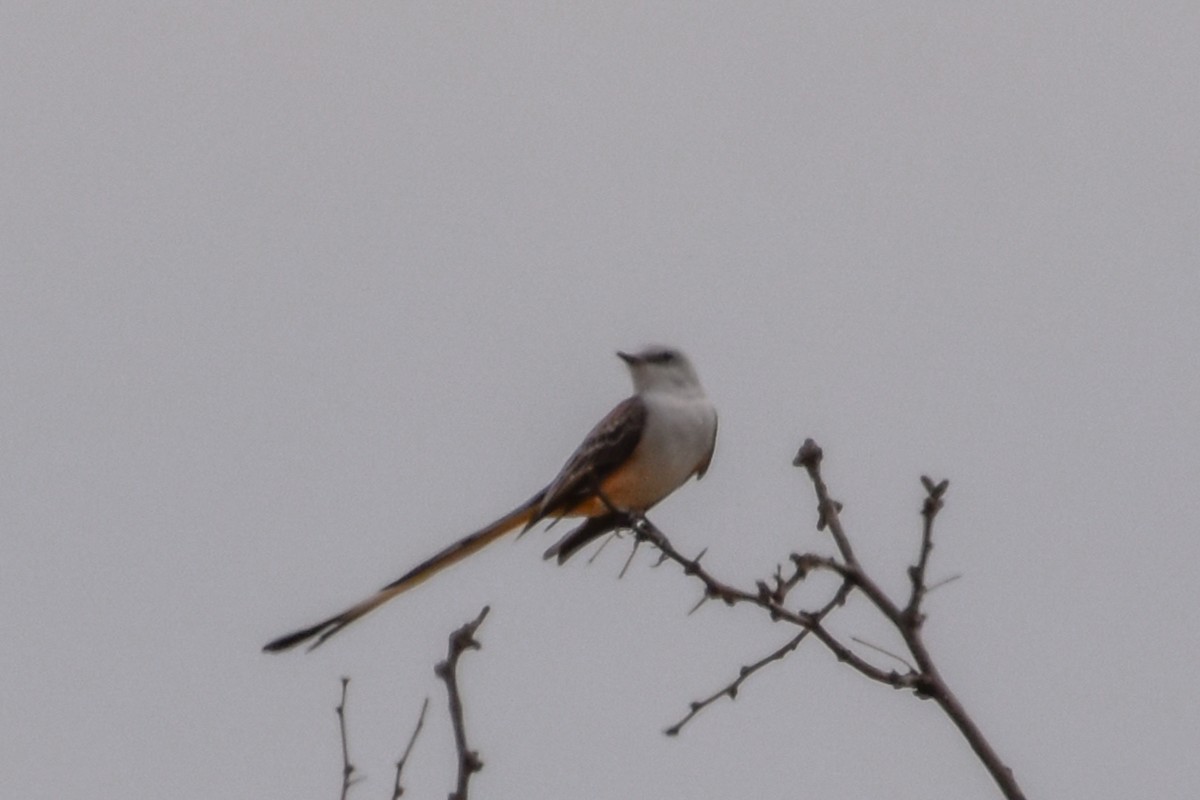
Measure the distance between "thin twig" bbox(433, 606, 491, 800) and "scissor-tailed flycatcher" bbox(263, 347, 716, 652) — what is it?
9.66 ft

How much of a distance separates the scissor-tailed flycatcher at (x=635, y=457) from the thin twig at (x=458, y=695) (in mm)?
2945

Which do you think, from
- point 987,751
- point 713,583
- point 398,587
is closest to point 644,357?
point 398,587

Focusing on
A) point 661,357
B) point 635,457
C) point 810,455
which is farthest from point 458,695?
point 661,357

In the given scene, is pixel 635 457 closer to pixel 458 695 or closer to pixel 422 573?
pixel 422 573

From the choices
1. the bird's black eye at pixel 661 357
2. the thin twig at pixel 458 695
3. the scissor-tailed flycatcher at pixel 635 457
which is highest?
the bird's black eye at pixel 661 357

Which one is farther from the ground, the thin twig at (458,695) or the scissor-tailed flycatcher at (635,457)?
the scissor-tailed flycatcher at (635,457)

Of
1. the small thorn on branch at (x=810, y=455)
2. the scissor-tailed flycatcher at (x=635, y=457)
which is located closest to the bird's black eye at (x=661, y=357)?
the scissor-tailed flycatcher at (x=635, y=457)

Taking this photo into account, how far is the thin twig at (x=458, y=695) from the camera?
11.6ft

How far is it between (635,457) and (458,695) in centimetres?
424

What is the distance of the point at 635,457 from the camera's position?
7.85 m

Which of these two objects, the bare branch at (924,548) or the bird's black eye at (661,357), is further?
the bird's black eye at (661,357)

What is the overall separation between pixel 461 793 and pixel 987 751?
1.00m

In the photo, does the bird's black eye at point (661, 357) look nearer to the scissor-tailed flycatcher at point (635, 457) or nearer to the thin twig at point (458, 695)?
the scissor-tailed flycatcher at point (635, 457)

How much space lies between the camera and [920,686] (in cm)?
385
